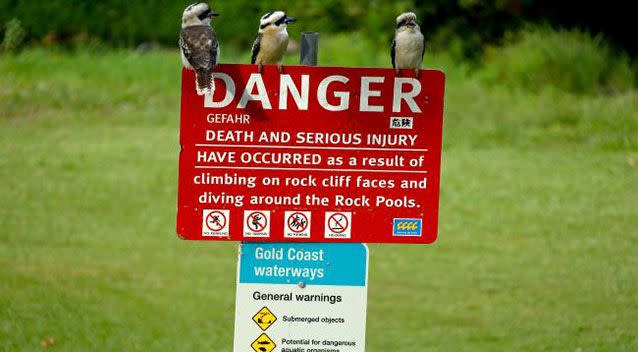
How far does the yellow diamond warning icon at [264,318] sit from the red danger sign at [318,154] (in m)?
0.24

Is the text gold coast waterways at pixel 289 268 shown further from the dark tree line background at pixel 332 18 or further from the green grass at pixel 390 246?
the dark tree line background at pixel 332 18

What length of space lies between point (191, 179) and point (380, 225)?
647 mm

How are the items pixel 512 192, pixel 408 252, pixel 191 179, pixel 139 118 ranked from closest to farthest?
pixel 191 179 → pixel 408 252 → pixel 512 192 → pixel 139 118

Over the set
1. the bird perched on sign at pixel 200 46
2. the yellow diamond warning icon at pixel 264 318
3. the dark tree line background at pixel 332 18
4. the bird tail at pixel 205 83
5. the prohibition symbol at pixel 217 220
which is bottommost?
the yellow diamond warning icon at pixel 264 318

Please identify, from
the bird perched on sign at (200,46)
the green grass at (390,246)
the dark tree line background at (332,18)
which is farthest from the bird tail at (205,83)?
the dark tree line background at (332,18)

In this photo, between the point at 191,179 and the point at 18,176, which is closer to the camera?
the point at 191,179

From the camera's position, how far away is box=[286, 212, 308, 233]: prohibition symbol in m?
4.20

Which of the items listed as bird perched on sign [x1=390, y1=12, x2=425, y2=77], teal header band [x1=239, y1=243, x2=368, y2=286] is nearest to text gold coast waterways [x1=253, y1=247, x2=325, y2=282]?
teal header band [x1=239, y1=243, x2=368, y2=286]

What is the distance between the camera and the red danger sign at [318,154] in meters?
4.16

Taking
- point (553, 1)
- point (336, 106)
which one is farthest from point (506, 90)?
point (336, 106)

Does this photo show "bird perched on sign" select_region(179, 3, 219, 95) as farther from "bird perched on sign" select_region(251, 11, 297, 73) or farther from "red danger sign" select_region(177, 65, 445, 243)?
"bird perched on sign" select_region(251, 11, 297, 73)

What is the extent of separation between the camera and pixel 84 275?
8898 millimetres

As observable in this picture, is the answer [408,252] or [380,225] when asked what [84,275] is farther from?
[380,225]

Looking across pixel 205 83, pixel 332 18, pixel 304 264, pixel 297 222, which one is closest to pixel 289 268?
pixel 304 264
